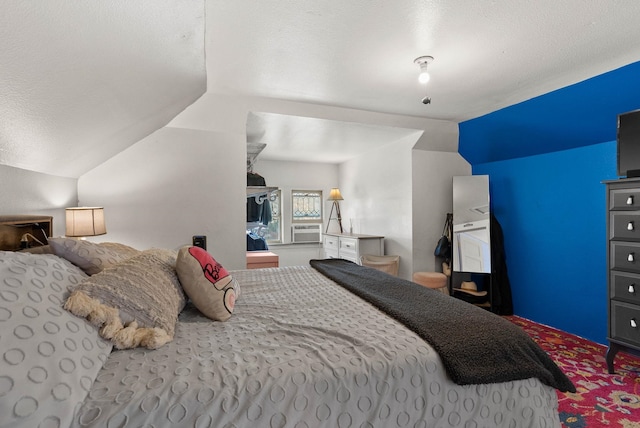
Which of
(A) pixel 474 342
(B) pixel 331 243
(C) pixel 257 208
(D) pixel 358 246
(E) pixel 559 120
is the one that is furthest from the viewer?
(B) pixel 331 243

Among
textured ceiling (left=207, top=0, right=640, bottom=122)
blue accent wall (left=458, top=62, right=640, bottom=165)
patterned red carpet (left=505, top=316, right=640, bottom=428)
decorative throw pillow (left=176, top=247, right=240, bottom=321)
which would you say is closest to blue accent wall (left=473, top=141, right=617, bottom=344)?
blue accent wall (left=458, top=62, right=640, bottom=165)

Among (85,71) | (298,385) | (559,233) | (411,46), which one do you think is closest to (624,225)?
(559,233)

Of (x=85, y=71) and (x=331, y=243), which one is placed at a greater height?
(x=85, y=71)

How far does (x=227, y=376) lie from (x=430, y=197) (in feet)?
11.8

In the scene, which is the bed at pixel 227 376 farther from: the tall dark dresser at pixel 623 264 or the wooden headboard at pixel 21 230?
the tall dark dresser at pixel 623 264

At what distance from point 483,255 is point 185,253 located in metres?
3.23

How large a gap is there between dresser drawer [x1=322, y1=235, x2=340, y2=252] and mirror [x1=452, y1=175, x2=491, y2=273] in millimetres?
1887

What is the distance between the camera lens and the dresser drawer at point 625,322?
6.55 ft

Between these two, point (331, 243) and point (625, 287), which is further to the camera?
point (331, 243)

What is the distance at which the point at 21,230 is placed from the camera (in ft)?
5.57

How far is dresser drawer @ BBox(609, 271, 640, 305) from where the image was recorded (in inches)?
78.8

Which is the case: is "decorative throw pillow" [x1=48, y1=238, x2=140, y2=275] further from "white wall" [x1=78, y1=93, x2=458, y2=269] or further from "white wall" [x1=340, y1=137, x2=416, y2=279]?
"white wall" [x1=340, y1=137, x2=416, y2=279]

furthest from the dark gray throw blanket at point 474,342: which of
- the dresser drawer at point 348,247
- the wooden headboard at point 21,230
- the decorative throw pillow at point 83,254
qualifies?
the dresser drawer at point 348,247

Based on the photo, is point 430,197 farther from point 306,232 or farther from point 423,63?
point 306,232
